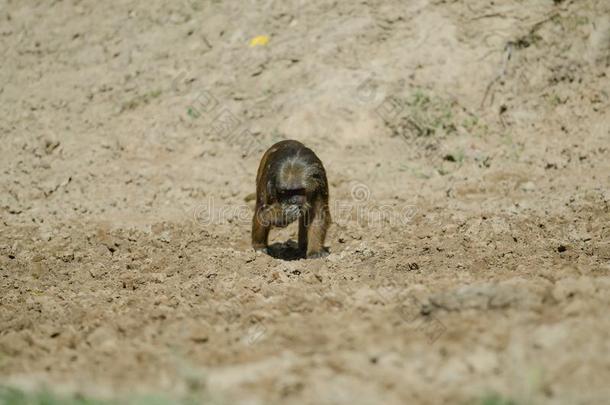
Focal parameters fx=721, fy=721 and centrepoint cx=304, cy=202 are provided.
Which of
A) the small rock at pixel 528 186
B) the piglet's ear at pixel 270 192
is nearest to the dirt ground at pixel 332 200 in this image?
the small rock at pixel 528 186

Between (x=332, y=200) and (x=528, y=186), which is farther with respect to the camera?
(x=332, y=200)

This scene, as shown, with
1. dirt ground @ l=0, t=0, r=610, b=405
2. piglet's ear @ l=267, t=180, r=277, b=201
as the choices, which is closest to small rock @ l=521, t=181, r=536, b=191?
dirt ground @ l=0, t=0, r=610, b=405

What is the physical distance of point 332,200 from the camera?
8859 mm

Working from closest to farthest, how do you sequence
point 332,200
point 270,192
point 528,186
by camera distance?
1. point 270,192
2. point 528,186
3. point 332,200

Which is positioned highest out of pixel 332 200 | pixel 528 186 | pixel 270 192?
pixel 270 192

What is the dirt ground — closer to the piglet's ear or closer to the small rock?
the small rock

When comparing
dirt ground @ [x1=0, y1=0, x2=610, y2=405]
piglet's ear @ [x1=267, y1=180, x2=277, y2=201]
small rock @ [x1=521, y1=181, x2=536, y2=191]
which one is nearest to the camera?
dirt ground @ [x1=0, y1=0, x2=610, y2=405]

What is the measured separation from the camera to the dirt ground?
4520 millimetres

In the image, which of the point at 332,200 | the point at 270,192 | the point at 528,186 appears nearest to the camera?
the point at 270,192

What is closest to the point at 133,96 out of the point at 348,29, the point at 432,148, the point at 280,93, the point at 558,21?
the point at 280,93

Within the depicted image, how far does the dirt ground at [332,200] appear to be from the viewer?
14.8ft

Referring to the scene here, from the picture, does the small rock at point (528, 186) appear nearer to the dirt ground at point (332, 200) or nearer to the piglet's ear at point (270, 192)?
the dirt ground at point (332, 200)

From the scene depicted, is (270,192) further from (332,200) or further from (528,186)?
(528,186)

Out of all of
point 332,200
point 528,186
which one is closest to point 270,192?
point 332,200
